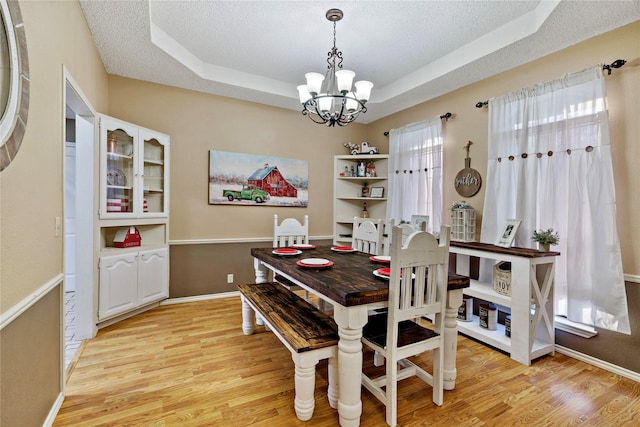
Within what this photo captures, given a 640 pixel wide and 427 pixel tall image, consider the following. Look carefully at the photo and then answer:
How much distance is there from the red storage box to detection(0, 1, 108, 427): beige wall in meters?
1.37

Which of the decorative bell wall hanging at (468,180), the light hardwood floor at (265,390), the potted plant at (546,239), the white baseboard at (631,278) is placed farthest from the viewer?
the decorative bell wall hanging at (468,180)

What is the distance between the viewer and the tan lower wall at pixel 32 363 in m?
1.20

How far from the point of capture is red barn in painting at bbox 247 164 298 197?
420 cm

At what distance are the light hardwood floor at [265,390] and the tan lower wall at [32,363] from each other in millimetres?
249

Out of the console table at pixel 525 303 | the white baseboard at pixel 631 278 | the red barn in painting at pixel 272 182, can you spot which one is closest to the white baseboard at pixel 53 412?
the red barn in painting at pixel 272 182

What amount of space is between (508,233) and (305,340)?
2.22 metres

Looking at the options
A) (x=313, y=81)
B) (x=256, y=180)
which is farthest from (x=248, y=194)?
(x=313, y=81)

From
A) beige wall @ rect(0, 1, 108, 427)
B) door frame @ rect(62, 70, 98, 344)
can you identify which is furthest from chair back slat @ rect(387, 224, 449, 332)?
door frame @ rect(62, 70, 98, 344)

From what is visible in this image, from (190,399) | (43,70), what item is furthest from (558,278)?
(43,70)

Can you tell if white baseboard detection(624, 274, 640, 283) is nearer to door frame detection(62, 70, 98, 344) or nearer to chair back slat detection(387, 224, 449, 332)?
chair back slat detection(387, 224, 449, 332)

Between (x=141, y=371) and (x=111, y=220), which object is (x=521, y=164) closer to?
(x=141, y=371)

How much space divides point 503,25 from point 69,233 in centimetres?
592

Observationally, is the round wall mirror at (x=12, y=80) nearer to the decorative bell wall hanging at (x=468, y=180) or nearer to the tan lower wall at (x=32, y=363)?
the tan lower wall at (x=32, y=363)

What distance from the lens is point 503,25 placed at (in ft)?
8.68
